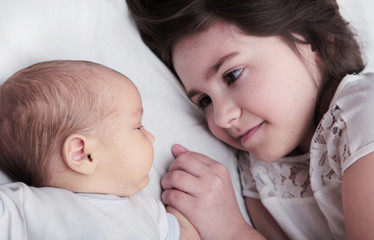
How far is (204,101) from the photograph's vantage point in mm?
1230

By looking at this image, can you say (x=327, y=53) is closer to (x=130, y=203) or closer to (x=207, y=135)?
(x=207, y=135)

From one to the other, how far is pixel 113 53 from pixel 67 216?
487mm

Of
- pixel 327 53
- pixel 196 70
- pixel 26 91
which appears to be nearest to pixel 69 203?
pixel 26 91

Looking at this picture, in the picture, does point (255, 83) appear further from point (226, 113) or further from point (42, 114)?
point (42, 114)

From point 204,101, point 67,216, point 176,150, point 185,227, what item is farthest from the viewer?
point 204,101

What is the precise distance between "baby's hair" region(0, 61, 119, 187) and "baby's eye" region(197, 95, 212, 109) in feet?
1.47

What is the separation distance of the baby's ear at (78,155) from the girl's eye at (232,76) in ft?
1.49

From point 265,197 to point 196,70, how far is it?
42 centimetres

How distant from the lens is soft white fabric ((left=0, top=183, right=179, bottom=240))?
2.19ft

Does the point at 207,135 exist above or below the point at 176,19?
below

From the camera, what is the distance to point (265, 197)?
1.21 meters

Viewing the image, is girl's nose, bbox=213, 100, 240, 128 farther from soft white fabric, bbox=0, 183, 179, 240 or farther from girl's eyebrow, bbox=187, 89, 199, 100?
soft white fabric, bbox=0, 183, 179, 240

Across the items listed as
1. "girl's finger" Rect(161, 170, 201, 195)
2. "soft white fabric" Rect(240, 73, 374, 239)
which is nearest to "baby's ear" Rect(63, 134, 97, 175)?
"girl's finger" Rect(161, 170, 201, 195)

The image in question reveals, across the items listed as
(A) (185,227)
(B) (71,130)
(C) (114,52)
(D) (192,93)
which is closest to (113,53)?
(C) (114,52)
